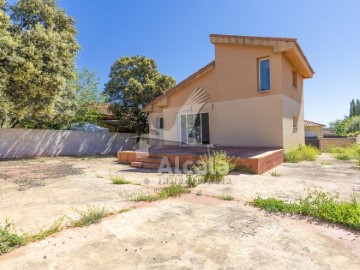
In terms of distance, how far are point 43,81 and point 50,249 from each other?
36.5 ft

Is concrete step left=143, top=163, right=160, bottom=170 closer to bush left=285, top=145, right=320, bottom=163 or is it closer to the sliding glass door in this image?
the sliding glass door

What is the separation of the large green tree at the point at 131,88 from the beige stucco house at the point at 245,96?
5.62 metres

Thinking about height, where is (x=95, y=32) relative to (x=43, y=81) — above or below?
above

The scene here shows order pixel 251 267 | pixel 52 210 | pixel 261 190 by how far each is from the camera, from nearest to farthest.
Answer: pixel 251 267 < pixel 52 210 < pixel 261 190

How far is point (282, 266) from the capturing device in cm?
253

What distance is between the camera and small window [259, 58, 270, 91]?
37.6 ft

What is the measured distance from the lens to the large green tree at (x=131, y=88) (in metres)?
20.3

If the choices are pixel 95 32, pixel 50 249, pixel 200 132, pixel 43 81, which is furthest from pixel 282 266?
pixel 95 32

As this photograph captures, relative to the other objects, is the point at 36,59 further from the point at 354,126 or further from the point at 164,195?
the point at 354,126

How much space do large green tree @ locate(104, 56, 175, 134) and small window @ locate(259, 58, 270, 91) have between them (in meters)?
11.0

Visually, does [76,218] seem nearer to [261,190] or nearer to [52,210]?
[52,210]

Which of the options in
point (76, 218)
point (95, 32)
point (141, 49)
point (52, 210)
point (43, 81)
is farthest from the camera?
point (141, 49)

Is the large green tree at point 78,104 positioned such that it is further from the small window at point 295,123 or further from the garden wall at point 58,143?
the small window at point 295,123

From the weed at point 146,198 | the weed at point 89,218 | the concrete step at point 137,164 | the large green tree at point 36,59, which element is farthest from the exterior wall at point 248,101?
the weed at point 89,218
